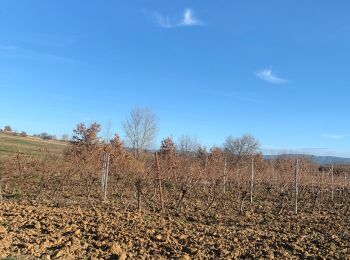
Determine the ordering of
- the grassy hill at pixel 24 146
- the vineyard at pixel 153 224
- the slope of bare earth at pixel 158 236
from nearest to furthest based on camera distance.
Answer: the slope of bare earth at pixel 158 236, the vineyard at pixel 153 224, the grassy hill at pixel 24 146

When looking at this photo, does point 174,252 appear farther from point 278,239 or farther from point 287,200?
point 287,200

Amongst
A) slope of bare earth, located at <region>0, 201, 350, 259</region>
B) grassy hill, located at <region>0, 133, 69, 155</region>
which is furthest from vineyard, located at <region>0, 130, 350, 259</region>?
grassy hill, located at <region>0, 133, 69, 155</region>

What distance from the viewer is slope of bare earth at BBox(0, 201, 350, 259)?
6.18 m

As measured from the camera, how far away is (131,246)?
21.5ft

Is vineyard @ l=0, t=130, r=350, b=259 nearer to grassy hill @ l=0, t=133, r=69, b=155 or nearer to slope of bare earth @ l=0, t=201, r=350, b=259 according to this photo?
slope of bare earth @ l=0, t=201, r=350, b=259

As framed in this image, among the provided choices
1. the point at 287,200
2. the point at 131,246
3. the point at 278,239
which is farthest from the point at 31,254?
the point at 287,200

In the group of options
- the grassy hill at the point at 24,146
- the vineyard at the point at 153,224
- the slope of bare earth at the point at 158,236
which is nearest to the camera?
the slope of bare earth at the point at 158,236

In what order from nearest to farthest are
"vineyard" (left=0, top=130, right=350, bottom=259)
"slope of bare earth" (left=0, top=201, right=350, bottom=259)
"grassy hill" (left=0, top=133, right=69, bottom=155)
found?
"slope of bare earth" (left=0, top=201, right=350, bottom=259), "vineyard" (left=0, top=130, right=350, bottom=259), "grassy hill" (left=0, top=133, right=69, bottom=155)

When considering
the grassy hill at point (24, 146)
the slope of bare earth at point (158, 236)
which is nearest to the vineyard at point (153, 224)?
the slope of bare earth at point (158, 236)

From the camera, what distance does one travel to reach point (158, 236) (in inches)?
284

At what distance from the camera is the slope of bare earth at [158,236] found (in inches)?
243

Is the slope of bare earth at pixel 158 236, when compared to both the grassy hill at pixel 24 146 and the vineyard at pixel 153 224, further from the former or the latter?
the grassy hill at pixel 24 146

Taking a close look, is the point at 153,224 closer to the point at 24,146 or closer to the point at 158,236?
the point at 158,236

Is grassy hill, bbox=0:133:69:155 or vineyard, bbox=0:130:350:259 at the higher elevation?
grassy hill, bbox=0:133:69:155
